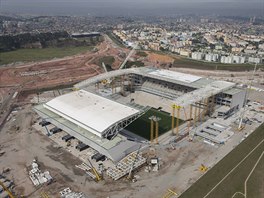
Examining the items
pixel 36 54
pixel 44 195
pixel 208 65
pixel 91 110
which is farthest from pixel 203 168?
pixel 36 54

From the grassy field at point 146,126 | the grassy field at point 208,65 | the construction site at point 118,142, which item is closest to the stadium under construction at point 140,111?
the grassy field at point 146,126

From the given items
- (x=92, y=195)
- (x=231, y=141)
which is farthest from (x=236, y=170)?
(x=92, y=195)

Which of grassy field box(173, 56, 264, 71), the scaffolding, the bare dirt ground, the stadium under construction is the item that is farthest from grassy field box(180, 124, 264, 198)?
grassy field box(173, 56, 264, 71)

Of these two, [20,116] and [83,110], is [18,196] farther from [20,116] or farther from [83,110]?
[20,116]

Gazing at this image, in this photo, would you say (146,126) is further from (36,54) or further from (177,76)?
(36,54)

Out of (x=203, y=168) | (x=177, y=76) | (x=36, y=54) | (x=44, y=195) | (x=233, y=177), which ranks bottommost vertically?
(x=36, y=54)

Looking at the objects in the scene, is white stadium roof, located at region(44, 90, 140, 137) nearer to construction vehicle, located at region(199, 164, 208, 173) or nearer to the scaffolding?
the scaffolding
